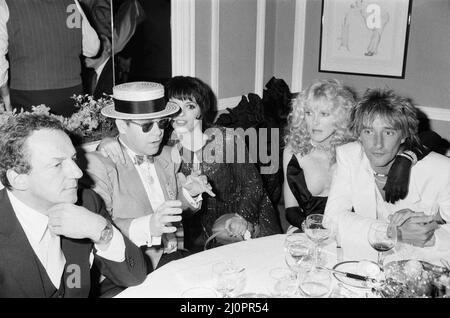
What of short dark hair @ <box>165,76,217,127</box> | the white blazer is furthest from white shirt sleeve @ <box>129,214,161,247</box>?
short dark hair @ <box>165,76,217,127</box>

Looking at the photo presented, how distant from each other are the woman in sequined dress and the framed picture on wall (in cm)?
230

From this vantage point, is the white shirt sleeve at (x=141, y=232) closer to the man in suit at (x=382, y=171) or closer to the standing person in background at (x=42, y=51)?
the man in suit at (x=382, y=171)

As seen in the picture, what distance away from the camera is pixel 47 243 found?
65.6 inches

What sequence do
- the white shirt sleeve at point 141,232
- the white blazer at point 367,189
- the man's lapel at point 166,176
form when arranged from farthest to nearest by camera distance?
the man's lapel at point 166,176 → the white blazer at point 367,189 → the white shirt sleeve at point 141,232

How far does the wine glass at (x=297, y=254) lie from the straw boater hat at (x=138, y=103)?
0.97m

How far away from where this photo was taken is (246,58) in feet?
15.0

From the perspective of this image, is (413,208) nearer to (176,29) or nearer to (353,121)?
(353,121)

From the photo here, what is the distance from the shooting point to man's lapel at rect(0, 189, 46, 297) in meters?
1.56

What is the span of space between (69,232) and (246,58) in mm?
3347

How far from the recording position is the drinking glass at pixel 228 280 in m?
1.47

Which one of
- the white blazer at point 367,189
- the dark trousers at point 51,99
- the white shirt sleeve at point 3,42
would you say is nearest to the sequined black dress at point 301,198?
the white blazer at point 367,189

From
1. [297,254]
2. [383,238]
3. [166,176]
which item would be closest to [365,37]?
[166,176]

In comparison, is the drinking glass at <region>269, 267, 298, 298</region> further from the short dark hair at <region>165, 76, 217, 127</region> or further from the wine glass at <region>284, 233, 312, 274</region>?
the short dark hair at <region>165, 76, 217, 127</region>
